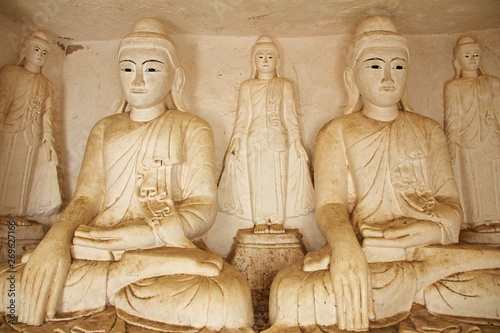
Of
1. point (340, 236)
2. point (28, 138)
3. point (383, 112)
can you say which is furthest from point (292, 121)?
point (28, 138)

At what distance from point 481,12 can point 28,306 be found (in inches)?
174

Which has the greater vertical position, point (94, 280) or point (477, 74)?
point (477, 74)

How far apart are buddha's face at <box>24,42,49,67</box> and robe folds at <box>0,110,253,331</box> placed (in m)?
0.98

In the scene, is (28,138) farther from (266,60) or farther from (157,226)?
(266,60)

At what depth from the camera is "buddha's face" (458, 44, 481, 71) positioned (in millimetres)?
3832

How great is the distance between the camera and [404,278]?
2633mm

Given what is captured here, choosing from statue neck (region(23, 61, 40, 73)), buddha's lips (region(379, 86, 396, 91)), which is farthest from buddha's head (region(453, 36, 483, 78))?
statue neck (region(23, 61, 40, 73))

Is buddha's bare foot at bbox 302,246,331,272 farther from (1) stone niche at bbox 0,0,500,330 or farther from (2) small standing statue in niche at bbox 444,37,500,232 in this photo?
(2) small standing statue in niche at bbox 444,37,500,232

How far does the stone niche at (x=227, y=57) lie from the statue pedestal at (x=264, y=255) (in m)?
0.29

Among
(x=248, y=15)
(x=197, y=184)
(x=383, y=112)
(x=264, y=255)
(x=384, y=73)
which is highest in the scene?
(x=248, y=15)

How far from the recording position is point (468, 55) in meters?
3.85

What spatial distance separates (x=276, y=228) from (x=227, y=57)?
187cm

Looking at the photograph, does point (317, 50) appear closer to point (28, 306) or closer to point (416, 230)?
point (416, 230)

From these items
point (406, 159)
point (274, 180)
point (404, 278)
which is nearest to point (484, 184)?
point (406, 159)
